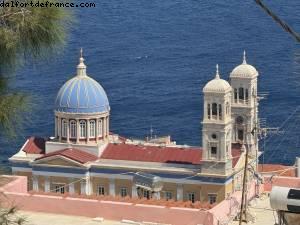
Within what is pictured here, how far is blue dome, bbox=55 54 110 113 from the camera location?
4606 centimetres

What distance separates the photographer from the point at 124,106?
7238 centimetres

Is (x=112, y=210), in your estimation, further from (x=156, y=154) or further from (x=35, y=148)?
(x=35, y=148)

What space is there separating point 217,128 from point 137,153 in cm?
365

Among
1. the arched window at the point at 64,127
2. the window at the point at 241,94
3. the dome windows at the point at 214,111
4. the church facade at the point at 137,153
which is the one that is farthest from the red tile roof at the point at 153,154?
the window at the point at 241,94

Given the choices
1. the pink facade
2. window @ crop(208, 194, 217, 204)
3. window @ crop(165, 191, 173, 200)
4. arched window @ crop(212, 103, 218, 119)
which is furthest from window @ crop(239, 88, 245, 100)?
the pink facade

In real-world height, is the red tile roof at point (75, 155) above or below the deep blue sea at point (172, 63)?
below

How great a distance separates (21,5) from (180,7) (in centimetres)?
11218

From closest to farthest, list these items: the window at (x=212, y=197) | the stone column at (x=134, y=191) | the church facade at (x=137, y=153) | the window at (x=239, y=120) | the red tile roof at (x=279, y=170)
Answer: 1. the red tile roof at (x=279, y=170)
2. the window at (x=212, y=197)
3. the church facade at (x=137, y=153)
4. the stone column at (x=134, y=191)
5. the window at (x=239, y=120)

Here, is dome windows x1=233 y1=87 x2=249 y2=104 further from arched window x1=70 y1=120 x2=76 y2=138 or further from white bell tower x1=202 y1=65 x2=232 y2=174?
arched window x1=70 y1=120 x2=76 y2=138

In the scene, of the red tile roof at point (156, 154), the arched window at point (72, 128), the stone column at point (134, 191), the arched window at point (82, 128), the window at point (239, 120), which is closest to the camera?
the stone column at point (134, 191)

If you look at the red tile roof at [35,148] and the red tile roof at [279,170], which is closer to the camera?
the red tile roof at [279,170]

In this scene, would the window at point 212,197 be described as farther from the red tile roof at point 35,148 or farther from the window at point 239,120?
the red tile roof at point 35,148

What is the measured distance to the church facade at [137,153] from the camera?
44.5 meters

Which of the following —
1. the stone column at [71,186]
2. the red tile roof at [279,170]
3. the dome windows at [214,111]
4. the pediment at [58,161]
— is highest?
the dome windows at [214,111]
